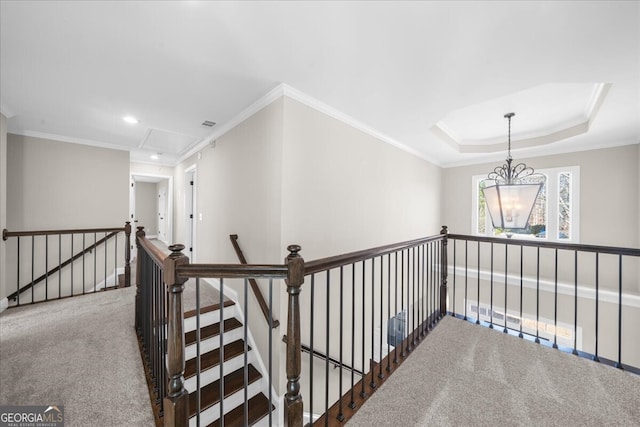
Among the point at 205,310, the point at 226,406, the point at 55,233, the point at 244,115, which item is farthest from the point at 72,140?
the point at 226,406

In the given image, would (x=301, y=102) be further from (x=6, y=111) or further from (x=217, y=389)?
(x=6, y=111)

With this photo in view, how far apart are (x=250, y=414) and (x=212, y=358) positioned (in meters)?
0.68

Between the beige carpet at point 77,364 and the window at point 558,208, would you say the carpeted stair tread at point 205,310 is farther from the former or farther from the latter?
the window at point 558,208

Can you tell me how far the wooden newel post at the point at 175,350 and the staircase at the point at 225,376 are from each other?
4.11 ft

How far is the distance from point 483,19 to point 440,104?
4.23 feet

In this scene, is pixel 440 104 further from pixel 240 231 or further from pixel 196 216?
pixel 196 216

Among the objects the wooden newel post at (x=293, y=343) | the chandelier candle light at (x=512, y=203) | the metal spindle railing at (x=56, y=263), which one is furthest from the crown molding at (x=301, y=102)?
the metal spindle railing at (x=56, y=263)

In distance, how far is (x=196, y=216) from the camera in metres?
4.50

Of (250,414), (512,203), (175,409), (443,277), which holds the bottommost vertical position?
(250,414)

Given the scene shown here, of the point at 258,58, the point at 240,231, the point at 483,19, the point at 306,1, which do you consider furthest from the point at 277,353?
the point at 483,19

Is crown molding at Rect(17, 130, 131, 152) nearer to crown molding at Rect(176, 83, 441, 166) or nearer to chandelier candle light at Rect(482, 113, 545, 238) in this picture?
crown molding at Rect(176, 83, 441, 166)

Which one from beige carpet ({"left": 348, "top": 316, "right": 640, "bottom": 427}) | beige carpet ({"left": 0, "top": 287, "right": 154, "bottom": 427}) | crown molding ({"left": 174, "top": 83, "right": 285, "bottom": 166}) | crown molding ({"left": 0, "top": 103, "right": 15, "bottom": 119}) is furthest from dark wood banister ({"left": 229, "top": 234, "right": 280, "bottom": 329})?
crown molding ({"left": 0, "top": 103, "right": 15, "bottom": 119})

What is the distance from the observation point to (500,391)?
1.66 metres

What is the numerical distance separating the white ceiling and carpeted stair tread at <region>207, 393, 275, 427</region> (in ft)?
10.8
